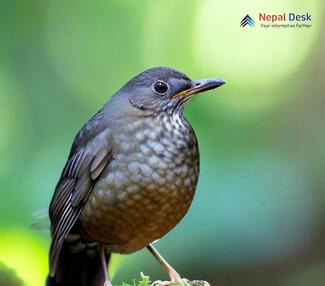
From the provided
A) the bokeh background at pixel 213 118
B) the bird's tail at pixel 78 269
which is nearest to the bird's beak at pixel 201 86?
the bokeh background at pixel 213 118

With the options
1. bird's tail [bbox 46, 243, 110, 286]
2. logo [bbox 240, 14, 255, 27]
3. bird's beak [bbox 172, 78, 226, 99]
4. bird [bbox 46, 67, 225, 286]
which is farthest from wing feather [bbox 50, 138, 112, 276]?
logo [bbox 240, 14, 255, 27]

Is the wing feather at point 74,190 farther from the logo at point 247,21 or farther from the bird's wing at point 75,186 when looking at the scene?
the logo at point 247,21

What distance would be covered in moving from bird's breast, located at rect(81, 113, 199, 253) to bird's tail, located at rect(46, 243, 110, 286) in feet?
1.21

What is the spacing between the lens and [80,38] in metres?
4.36

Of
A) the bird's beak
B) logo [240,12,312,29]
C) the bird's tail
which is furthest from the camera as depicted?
logo [240,12,312,29]

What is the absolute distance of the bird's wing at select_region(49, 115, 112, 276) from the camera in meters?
3.16

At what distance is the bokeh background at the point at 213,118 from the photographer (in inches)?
162

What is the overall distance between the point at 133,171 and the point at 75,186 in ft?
1.19

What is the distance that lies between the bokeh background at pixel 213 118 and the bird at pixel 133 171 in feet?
2.62

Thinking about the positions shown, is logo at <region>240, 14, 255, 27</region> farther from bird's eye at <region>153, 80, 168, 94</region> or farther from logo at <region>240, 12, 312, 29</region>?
bird's eye at <region>153, 80, 168, 94</region>

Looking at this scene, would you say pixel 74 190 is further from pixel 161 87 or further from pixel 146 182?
pixel 161 87

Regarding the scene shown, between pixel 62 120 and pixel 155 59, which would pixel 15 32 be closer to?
pixel 62 120

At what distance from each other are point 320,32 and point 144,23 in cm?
111

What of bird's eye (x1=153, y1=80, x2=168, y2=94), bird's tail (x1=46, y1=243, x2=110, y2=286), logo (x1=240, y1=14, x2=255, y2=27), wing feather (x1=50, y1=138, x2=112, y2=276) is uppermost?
logo (x1=240, y1=14, x2=255, y2=27)
